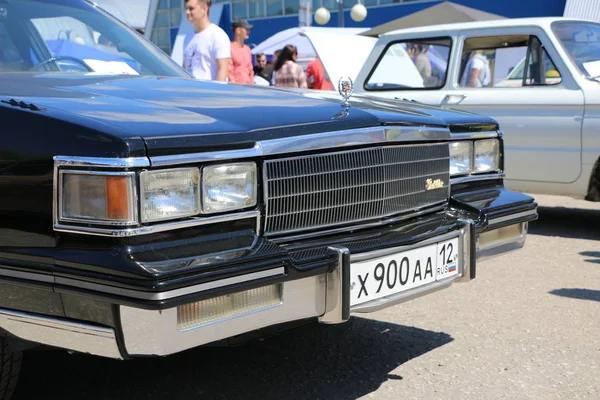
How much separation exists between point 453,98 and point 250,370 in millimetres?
4318

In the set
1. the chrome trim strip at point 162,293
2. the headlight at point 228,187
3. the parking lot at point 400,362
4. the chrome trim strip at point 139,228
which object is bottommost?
the parking lot at point 400,362

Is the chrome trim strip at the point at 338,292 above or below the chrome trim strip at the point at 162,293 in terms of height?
below

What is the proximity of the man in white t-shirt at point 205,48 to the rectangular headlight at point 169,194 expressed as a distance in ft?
12.0

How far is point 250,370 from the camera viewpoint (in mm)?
3375

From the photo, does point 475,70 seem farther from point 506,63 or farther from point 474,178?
point 474,178

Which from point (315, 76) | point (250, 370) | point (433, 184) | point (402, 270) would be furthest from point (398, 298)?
point (315, 76)

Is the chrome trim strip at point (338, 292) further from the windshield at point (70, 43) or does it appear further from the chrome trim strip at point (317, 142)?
the windshield at point (70, 43)

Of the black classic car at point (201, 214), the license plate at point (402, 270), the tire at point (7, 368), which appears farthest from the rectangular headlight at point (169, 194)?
the tire at point (7, 368)

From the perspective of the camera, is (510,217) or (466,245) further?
(510,217)

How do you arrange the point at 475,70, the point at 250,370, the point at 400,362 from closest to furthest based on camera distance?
the point at 250,370
the point at 400,362
the point at 475,70

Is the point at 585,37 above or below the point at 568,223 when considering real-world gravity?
above

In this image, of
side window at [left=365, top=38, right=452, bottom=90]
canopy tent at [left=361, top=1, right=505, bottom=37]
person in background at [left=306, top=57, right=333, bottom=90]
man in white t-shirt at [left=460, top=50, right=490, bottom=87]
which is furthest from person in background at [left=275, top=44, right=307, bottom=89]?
man in white t-shirt at [left=460, top=50, right=490, bottom=87]

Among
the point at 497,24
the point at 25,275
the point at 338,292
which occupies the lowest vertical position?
the point at 338,292

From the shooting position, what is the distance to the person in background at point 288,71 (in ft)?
35.8
